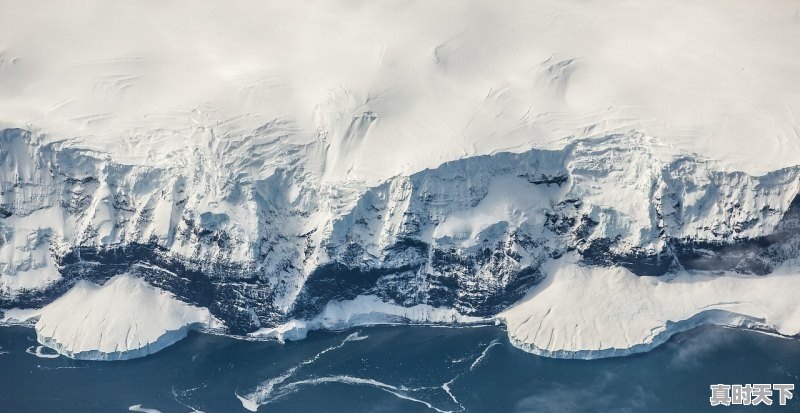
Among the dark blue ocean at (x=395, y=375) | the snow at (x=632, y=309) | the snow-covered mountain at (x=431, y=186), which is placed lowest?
the dark blue ocean at (x=395, y=375)

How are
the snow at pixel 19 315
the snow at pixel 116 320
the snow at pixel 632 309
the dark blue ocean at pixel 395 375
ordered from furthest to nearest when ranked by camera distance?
the snow at pixel 19 315 < the snow at pixel 116 320 < the snow at pixel 632 309 < the dark blue ocean at pixel 395 375

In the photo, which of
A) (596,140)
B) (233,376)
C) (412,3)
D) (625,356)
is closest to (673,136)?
(596,140)

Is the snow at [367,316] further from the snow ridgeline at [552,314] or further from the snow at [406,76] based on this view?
the snow at [406,76]

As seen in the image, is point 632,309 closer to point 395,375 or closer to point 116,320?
point 395,375

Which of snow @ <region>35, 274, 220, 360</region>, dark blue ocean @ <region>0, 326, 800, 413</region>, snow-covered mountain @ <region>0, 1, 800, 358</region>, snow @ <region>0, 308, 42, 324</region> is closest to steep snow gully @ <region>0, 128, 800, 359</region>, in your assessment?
snow @ <region>35, 274, 220, 360</region>

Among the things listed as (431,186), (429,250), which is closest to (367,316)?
(429,250)

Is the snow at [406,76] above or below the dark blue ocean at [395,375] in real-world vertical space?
above

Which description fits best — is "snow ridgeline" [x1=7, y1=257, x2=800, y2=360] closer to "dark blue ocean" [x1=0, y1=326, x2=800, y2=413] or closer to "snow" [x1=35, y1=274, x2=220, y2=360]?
"snow" [x1=35, y1=274, x2=220, y2=360]

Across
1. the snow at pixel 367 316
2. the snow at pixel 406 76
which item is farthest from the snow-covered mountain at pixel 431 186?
the snow at pixel 406 76
